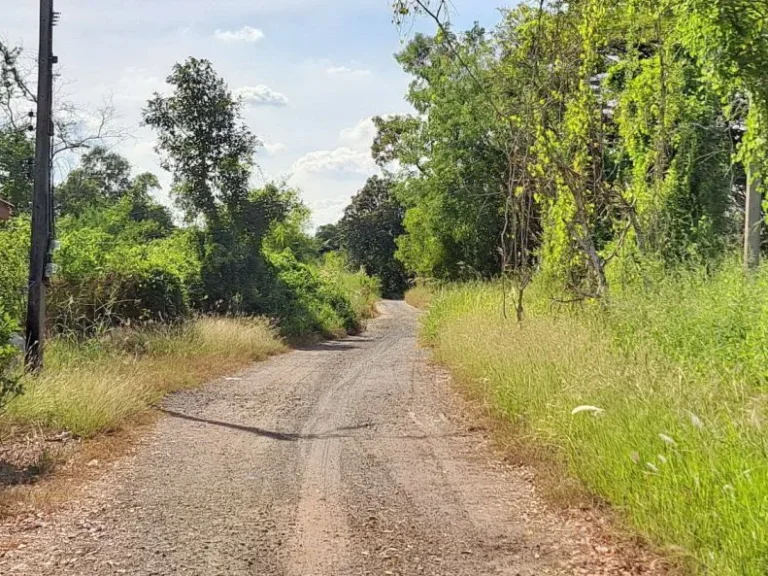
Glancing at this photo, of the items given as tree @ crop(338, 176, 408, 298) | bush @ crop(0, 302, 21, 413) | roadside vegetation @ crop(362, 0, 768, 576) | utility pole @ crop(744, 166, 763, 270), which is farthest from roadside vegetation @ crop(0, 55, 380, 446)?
tree @ crop(338, 176, 408, 298)

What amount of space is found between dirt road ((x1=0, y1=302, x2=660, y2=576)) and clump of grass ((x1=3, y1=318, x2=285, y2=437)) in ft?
2.23

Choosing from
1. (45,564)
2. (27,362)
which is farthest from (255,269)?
(45,564)

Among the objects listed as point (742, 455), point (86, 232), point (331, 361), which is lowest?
point (331, 361)

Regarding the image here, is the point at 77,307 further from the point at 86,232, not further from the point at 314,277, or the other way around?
the point at 314,277

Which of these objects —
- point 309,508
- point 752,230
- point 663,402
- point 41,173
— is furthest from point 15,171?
point 663,402

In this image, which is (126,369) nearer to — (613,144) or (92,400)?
(92,400)

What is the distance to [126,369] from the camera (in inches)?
409

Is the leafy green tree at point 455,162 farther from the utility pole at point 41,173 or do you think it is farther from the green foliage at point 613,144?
the utility pole at point 41,173

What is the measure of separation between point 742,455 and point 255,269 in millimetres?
18170

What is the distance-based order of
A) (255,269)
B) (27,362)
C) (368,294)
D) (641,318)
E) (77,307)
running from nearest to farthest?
1. (641,318)
2. (27,362)
3. (77,307)
4. (255,269)
5. (368,294)

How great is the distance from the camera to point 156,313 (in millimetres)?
15406

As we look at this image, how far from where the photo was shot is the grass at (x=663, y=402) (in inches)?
154

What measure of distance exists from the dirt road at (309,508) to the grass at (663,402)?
0.45 meters

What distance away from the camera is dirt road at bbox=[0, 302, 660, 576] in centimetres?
434
